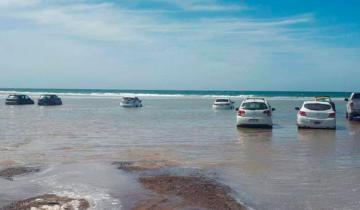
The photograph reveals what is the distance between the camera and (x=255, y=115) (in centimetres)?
2467

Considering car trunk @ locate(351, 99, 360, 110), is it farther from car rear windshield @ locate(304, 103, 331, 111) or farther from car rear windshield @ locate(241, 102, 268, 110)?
car rear windshield @ locate(241, 102, 268, 110)

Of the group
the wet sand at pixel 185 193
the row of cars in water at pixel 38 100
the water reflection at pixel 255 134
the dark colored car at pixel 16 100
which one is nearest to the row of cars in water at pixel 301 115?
the water reflection at pixel 255 134

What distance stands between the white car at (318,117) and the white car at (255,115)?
1633mm

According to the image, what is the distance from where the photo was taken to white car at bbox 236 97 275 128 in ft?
80.8

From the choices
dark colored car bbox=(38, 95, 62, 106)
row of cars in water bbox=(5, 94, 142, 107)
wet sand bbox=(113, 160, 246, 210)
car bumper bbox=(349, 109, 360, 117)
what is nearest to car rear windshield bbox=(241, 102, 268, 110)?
car bumper bbox=(349, 109, 360, 117)

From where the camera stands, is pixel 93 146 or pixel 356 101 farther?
pixel 356 101

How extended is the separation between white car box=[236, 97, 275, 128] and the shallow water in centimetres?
64

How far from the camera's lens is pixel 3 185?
32.7 ft

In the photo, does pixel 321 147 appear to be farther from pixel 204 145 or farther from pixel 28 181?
pixel 28 181

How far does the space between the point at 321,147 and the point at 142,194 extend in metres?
9.82

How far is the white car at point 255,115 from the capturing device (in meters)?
24.6

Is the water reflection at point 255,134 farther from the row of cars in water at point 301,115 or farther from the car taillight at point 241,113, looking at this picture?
the car taillight at point 241,113

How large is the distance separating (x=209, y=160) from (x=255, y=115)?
1108 centimetres

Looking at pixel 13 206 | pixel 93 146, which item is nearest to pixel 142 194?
pixel 13 206
